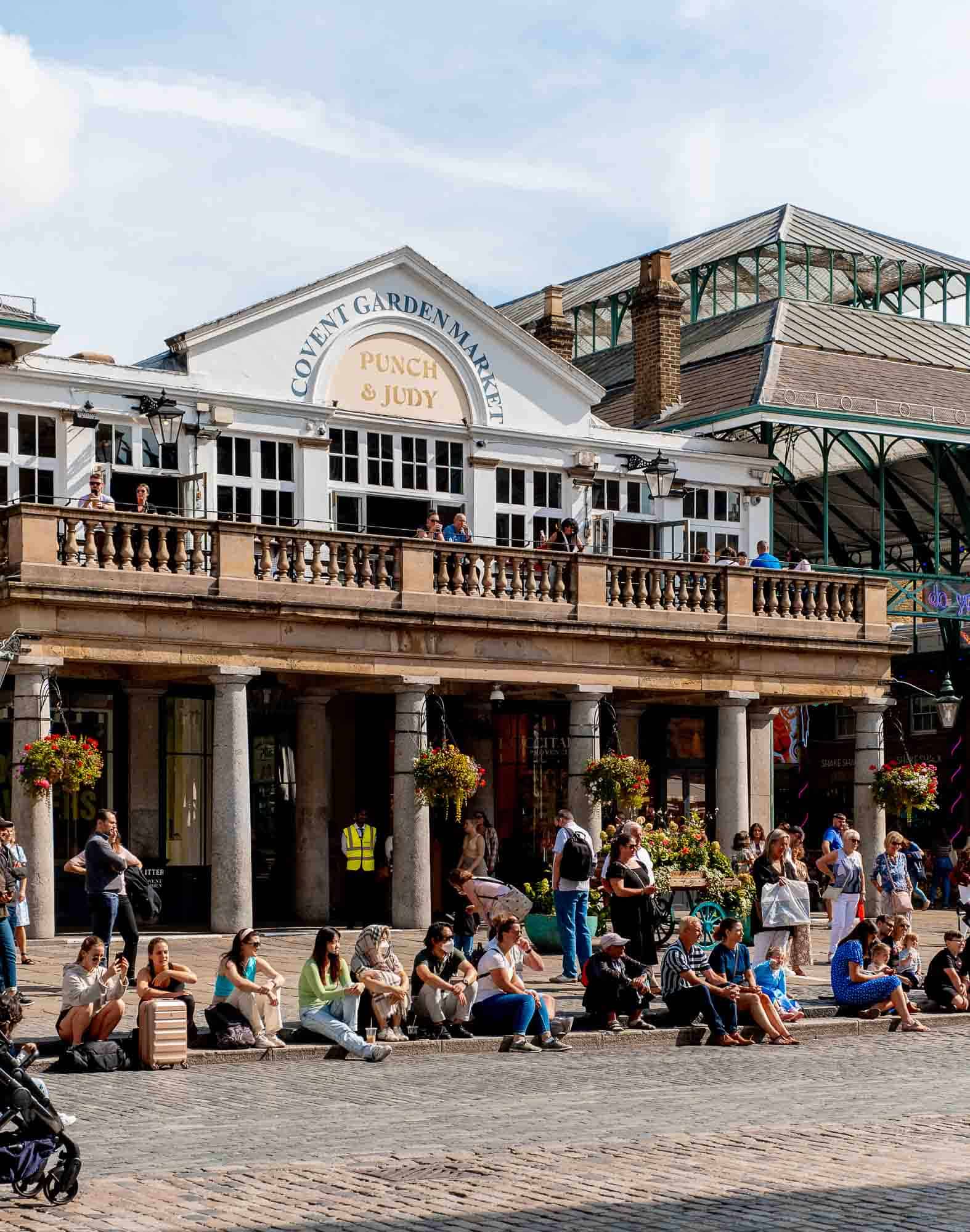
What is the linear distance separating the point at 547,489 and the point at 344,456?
3.79 metres

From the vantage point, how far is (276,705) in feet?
105

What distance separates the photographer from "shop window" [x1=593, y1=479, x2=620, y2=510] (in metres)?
34.8

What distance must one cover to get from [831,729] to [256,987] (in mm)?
36337

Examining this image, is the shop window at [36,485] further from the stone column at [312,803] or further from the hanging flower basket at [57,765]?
the hanging flower basket at [57,765]

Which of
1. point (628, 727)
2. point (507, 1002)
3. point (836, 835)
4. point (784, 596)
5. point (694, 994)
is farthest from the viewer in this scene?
point (628, 727)

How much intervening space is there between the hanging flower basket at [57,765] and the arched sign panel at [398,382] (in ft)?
27.7

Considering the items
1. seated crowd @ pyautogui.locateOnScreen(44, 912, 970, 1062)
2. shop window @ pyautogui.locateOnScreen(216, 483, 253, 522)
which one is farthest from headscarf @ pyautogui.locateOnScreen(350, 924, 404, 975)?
shop window @ pyautogui.locateOnScreen(216, 483, 253, 522)

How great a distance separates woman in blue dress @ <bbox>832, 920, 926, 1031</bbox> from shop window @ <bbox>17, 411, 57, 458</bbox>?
13219 millimetres

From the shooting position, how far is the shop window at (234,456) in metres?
30.8

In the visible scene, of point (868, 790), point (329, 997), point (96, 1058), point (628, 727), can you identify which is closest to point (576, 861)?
point (329, 997)

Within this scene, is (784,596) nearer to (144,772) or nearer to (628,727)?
(628,727)

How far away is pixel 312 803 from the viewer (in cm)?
3128

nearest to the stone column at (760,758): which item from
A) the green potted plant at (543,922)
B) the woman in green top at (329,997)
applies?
the green potted plant at (543,922)

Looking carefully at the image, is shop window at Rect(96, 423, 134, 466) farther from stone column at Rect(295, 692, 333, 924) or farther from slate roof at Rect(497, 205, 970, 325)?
slate roof at Rect(497, 205, 970, 325)
